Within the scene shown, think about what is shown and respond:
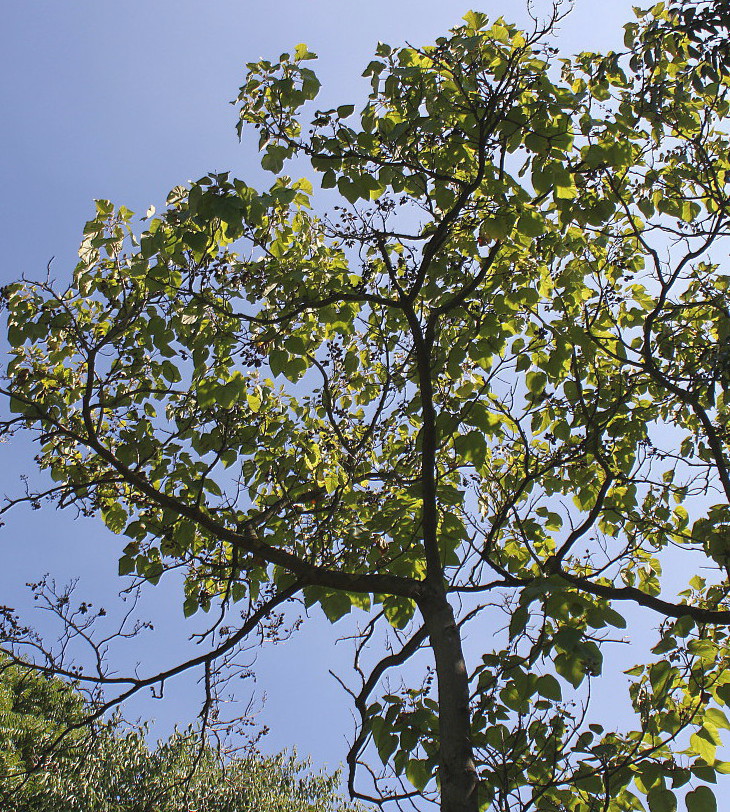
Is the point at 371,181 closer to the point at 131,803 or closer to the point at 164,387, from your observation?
the point at 164,387

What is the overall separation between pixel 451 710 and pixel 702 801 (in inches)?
45.0

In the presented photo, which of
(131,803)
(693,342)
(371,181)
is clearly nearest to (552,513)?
(693,342)

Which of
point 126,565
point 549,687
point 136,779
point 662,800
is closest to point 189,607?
point 126,565

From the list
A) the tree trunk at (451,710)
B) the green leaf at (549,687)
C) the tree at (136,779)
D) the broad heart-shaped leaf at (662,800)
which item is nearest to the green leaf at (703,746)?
the broad heart-shaped leaf at (662,800)

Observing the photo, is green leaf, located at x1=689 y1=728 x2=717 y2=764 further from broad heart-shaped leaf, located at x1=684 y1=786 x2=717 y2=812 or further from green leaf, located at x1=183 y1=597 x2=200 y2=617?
green leaf, located at x1=183 y1=597 x2=200 y2=617

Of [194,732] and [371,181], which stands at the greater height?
[371,181]

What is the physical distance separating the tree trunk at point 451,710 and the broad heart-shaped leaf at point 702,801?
0.96 metres

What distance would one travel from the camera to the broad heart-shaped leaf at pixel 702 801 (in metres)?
2.86

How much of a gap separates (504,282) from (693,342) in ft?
6.18

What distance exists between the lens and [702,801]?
9.45ft

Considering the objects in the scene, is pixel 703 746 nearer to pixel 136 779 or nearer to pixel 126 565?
pixel 126 565

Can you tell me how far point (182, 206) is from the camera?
3.75 metres

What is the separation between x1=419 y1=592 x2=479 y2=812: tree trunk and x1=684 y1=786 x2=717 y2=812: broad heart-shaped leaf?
37.7 inches

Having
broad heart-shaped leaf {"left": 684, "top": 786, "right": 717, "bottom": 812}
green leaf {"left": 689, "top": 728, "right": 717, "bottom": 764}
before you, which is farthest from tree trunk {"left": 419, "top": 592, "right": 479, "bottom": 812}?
green leaf {"left": 689, "top": 728, "right": 717, "bottom": 764}
